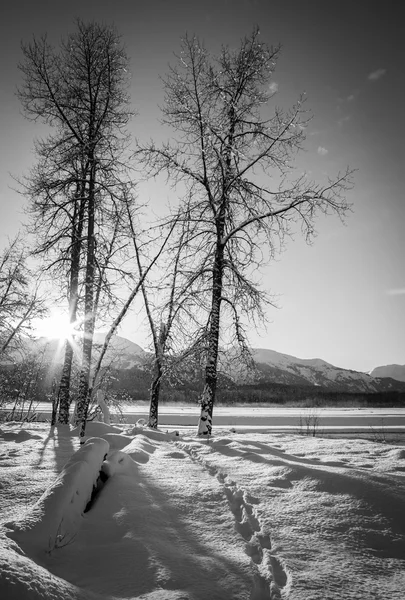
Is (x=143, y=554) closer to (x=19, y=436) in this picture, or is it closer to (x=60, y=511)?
(x=60, y=511)

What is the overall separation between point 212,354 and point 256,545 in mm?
6240

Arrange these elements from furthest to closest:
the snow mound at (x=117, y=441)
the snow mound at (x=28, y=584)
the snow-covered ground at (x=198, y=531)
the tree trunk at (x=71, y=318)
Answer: the tree trunk at (x=71, y=318) → the snow mound at (x=117, y=441) → the snow-covered ground at (x=198, y=531) → the snow mound at (x=28, y=584)

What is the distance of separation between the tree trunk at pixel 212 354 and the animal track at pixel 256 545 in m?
4.50

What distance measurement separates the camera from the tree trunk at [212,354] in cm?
823

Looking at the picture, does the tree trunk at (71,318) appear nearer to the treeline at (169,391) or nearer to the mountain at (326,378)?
the treeline at (169,391)

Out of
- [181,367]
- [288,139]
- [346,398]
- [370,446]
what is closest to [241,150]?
[288,139]

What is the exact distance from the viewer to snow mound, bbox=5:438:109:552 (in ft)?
6.39

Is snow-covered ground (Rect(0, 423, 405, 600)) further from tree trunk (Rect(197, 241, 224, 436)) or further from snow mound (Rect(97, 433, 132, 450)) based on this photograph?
tree trunk (Rect(197, 241, 224, 436))

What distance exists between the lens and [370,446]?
587 centimetres

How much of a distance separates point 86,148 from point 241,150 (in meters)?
4.67

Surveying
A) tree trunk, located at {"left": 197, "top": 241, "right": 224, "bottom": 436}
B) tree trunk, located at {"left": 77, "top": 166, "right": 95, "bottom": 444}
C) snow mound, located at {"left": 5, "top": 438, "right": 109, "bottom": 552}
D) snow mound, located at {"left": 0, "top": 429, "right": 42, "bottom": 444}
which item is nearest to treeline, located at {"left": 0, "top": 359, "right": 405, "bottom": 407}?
tree trunk, located at {"left": 197, "top": 241, "right": 224, "bottom": 436}

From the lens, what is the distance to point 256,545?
90.3 inches

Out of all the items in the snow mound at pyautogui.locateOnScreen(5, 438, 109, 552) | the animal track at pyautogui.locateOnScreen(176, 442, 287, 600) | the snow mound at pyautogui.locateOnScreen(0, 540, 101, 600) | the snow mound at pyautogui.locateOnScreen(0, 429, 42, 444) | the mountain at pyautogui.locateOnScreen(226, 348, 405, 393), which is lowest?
the mountain at pyautogui.locateOnScreen(226, 348, 405, 393)

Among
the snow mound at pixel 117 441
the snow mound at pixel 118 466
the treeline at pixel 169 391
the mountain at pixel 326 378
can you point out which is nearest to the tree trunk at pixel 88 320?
the treeline at pixel 169 391
